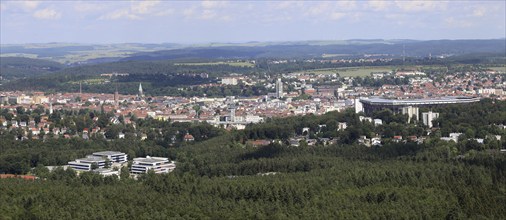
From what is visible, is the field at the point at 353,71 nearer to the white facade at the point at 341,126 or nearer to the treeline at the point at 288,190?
the white facade at the point at 341,126

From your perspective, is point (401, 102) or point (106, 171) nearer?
point (106, 171)

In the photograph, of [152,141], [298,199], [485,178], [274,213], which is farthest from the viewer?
[152,141]

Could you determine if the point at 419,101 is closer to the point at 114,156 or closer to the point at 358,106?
the point at 358,106

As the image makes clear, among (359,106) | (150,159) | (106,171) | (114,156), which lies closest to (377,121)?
(359,106)

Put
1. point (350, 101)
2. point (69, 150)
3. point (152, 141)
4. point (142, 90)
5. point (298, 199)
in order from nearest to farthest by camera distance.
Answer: point (298, 199), point (69, 150), point (152, 141), point (350, 101), point (142, 90)

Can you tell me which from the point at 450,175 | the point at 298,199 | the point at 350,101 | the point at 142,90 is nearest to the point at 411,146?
the point at 450,175

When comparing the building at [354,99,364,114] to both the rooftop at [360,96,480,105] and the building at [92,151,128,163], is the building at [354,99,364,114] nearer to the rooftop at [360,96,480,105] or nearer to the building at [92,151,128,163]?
the rooftop at [360,96,480,105]

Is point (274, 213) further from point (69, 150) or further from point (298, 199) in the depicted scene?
point (69, 150)

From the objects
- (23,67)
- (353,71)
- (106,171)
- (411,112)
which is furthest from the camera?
(23,67)
